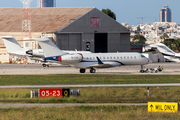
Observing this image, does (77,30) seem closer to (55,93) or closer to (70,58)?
(70,58)

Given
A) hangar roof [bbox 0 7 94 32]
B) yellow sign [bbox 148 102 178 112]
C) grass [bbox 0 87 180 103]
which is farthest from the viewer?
hangar roof [bbox 0 7 94 32]

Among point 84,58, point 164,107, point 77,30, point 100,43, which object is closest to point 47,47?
point 84,58

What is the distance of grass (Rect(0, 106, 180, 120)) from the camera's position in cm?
2106

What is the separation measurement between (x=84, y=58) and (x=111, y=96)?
27829 millimetres

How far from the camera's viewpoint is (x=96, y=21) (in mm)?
102938

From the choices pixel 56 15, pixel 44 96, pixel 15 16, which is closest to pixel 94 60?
pixel 44 96

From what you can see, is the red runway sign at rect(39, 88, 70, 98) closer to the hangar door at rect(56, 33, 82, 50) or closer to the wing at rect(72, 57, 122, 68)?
the wing at rect(72, 57, 122, 68)

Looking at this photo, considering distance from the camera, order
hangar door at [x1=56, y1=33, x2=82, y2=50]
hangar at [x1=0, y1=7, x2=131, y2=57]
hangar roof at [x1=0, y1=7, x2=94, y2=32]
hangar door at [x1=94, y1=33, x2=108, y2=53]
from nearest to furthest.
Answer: hangar door at [x1=56, y1=33, x2=82, y2=50], hangar at [x1=0, y1=7, x2=131, y2=57], hangar roof at [x1=0, y1=7, x2=94, y2=32], hangar door at [x1=94, y1=33, x2=108, y2=53]

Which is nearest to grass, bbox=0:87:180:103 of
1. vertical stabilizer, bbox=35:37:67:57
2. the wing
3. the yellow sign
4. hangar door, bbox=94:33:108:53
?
the yellow sign

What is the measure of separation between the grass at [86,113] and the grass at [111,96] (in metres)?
3.53

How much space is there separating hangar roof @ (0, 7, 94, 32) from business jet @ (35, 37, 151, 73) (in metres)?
46.9

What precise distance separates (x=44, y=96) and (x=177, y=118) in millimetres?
12651

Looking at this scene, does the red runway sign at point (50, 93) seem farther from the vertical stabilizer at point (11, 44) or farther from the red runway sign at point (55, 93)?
the vertical stabilizer at point (11, 44)

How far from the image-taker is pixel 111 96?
3105 cm
